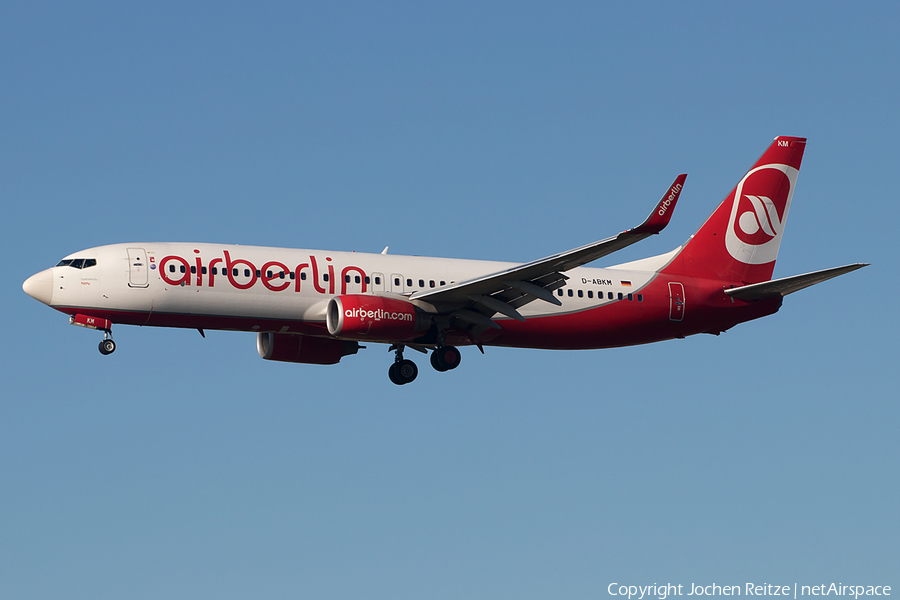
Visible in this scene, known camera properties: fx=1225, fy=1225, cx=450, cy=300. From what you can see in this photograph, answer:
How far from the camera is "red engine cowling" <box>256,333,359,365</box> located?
44594 millimetres

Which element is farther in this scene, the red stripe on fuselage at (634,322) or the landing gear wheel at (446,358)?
the red stripe on fuselage at (634,322)

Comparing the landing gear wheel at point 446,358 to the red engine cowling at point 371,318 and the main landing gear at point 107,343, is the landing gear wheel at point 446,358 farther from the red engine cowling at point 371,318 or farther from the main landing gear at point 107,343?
the main landing gear at point 107,343

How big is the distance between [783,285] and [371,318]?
15019mm

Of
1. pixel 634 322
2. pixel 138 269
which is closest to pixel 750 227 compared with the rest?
pixel 634 322

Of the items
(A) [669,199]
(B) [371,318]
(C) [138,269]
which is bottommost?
(B) [371,318]

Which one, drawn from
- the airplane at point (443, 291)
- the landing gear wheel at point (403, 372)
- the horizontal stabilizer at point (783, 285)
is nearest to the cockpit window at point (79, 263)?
the airplane at point (443, 291)

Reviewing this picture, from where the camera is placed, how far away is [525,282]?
39.8 m

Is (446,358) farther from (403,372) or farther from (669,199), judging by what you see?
(669,199)

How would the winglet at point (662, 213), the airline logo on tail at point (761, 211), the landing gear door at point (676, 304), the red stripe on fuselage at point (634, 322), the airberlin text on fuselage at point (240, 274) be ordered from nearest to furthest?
the winglet at point (662, 213) → the airberlin text on fuselage at point (240, 274) → the red stripe on fuselage at point (634, 322) → the landing gear door at point (676, 304) → the airline logo on tail at point (761, 211)

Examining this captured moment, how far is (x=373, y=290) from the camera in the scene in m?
41.7

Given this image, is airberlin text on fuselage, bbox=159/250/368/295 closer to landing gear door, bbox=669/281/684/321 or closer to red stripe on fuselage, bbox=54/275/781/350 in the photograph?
red stripe on fuselage, bbox=54/275/781/350

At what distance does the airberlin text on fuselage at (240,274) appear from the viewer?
39.7m

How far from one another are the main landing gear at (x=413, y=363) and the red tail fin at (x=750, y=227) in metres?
9.48

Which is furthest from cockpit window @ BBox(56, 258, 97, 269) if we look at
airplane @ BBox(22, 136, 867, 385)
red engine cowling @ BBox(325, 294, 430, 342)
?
red engine cowling @ BBox(325, 294, 430, 342)
